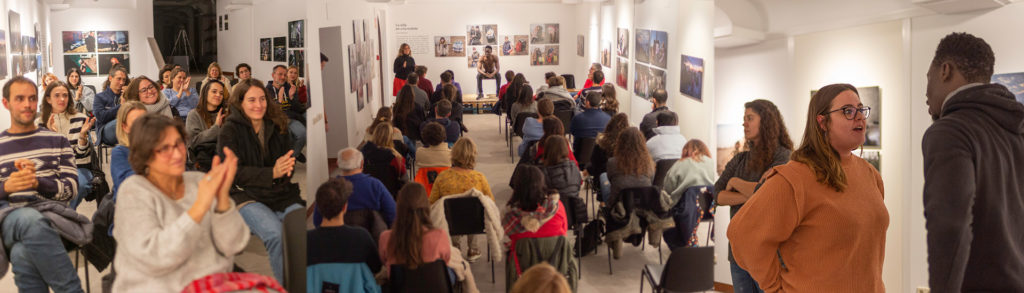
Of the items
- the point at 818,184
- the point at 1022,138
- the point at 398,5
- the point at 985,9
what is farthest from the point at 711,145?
the point at 398,5

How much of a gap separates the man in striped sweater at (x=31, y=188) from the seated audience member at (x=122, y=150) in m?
0.14

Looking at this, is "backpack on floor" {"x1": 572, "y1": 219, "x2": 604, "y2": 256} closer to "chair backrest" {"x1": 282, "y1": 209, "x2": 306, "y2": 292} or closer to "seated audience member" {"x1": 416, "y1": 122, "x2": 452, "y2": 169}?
"seated audience member" {"x1": 416, "y1": 122, "x2": 452, "y2": 169}

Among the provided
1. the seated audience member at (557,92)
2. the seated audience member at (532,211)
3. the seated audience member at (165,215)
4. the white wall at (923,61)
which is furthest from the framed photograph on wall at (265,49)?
the seated audience member at (557,92)

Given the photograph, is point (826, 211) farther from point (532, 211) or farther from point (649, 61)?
point (649, 61)

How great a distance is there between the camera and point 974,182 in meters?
2.99

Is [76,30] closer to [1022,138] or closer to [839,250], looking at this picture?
[839,250]

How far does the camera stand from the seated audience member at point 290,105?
3.64 m

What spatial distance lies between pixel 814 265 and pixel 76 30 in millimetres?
2830

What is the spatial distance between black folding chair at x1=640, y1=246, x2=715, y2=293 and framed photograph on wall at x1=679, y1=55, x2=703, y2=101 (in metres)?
1.71

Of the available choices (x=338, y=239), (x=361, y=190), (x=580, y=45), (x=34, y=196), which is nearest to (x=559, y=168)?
(x=361, y=190)

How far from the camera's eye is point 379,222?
5.62 meters

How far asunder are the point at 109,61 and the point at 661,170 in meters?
5.38

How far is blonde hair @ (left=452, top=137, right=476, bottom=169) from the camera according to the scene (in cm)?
632

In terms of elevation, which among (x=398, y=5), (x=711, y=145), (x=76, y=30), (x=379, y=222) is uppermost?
(x=398, y=5)
